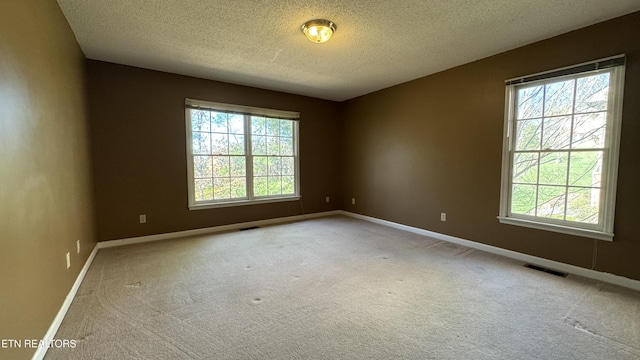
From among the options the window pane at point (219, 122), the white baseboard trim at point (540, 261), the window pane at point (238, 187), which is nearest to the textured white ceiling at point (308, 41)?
the window pane at point (219, 122)

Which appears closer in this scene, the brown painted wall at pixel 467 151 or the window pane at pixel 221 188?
the brown painted wall at pixel 467 151

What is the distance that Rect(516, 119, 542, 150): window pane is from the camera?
2982 mm

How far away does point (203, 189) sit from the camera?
4238 mm

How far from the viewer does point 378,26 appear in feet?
8.32

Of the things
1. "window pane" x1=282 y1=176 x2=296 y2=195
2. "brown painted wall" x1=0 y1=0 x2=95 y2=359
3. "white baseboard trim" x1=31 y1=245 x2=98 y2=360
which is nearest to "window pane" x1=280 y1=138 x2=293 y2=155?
"window pane" x1=282 y1=176 x2=296 y2=195

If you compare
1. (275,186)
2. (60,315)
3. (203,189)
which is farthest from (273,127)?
(60,315)

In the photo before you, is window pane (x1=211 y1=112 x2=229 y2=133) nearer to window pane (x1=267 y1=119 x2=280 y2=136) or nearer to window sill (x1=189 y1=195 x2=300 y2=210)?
window pane (x1=267 y1=119 x2=280 y2=136)

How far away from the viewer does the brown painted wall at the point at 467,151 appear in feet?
7.87

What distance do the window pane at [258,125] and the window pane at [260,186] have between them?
82 cm

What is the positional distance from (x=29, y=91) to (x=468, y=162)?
4.27 metres

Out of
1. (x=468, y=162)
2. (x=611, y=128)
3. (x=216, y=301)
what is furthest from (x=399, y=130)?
(x=216, y=301)

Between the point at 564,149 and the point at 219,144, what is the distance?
4.52 m

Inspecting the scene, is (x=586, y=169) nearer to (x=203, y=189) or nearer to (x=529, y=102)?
(x=529, y=102)

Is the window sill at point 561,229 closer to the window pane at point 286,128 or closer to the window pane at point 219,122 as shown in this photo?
the window pane at point 286,128
